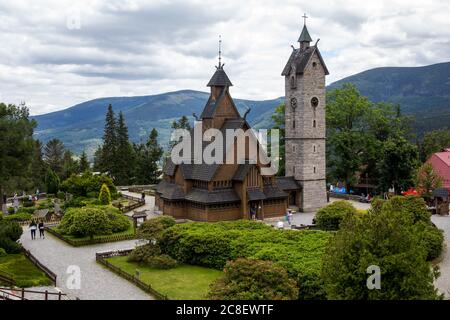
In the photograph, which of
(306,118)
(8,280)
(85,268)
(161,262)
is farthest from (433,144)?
(8,280)

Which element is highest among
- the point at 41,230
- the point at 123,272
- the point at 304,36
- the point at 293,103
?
the point at 304,36

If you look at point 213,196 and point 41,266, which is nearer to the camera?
point 41,266

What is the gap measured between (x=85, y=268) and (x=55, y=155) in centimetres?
5871

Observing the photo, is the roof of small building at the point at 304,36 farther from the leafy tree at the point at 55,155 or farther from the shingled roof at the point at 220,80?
the leafy tree at the point at 55,155

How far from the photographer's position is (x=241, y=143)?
41.8 metres

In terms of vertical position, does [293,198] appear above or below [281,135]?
below

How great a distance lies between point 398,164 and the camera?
50.6 m

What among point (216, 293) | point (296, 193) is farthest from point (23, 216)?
point (216, 293)

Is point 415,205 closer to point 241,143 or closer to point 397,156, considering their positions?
point 241,143

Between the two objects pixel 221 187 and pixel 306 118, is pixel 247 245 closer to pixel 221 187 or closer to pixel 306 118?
pixel 221 187

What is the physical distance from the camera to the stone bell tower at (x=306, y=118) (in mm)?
45969

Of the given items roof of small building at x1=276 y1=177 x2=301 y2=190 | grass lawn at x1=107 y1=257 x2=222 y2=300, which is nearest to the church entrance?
roof of small building at x1=276 y1=177 x2=301 y2=190

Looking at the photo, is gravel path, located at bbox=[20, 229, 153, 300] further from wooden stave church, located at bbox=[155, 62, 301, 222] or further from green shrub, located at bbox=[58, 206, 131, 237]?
wooden stave church, located at bbox=[155, 62, 301, 222]
